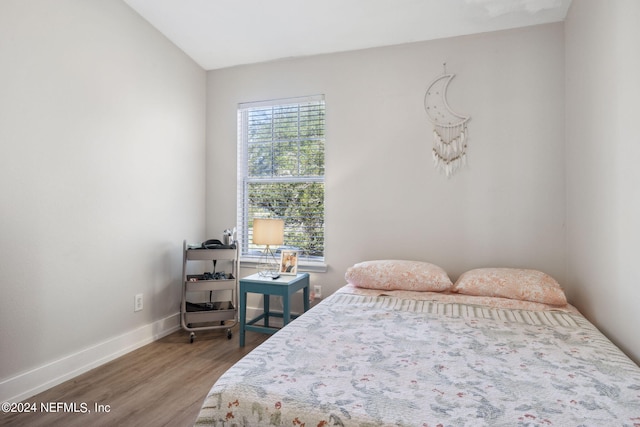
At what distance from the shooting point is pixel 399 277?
2.48 metres

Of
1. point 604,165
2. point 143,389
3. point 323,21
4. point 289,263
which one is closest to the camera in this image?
point 604,165

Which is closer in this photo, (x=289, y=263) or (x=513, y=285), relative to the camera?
(x=513, y=285)

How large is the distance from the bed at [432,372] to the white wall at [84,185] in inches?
60.4

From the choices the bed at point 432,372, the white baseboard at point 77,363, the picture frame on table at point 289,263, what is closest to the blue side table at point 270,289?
the picture frame on table at point 289,263

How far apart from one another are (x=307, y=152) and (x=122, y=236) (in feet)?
5.51

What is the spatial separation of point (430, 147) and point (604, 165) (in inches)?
46.9

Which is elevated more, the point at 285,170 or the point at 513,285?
the point at 285,170

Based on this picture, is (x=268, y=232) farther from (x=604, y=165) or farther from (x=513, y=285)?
(x=604, y=165)

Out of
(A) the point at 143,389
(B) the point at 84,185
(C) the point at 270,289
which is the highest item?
(B) the point at 84,185

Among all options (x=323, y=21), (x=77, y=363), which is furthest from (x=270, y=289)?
(x=323, y=21)

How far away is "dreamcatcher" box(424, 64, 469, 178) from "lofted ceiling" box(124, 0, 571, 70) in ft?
1.33

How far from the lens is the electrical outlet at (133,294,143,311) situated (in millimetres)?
2739

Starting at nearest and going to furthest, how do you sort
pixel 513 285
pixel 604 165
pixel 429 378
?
pixel 429 378
pixel 604 165
pixel 513 285

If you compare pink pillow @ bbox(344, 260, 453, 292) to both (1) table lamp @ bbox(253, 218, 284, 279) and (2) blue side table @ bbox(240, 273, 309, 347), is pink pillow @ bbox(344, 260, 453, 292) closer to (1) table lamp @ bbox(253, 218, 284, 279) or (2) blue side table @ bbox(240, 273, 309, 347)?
(2) blue side table @ bbox(240, 273, 309, 347)
